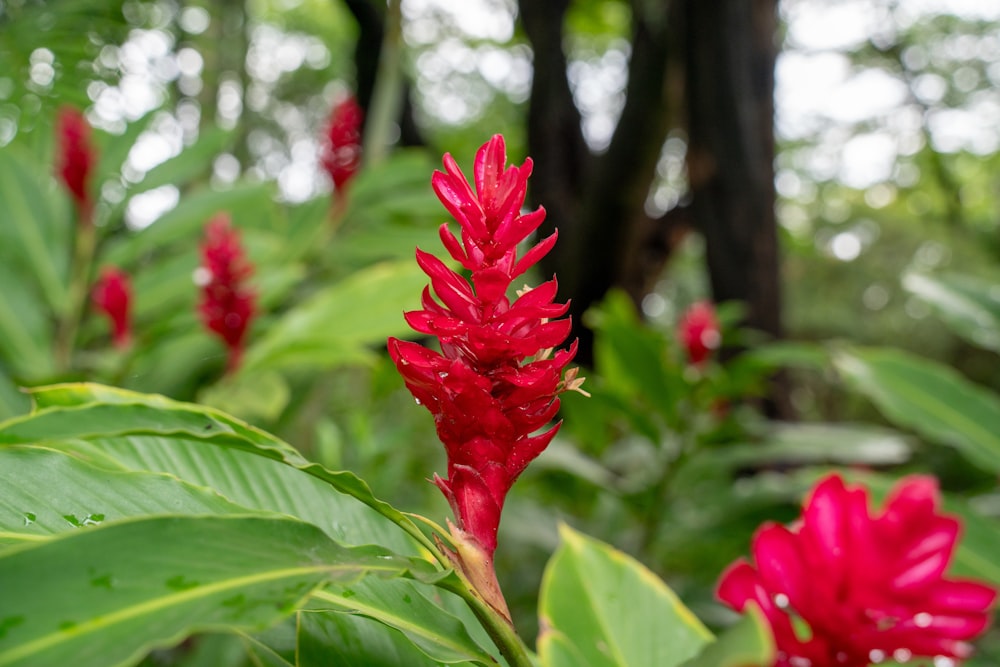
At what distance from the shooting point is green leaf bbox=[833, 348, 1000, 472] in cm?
180

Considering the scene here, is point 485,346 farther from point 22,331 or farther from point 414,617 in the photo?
point 22,331

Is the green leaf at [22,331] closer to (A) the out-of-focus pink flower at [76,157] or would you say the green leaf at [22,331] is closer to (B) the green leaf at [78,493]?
(A) the out-of-focus pink flower at [76,157]

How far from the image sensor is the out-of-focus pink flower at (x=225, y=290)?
1.70 meters

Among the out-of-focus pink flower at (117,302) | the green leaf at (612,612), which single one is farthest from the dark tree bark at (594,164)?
the green leaf at (612,612)

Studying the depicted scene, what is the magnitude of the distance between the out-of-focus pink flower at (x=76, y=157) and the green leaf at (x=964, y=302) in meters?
2.28

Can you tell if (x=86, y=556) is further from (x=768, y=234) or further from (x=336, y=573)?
(x=768, y=234)

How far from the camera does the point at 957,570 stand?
1511 millimetres

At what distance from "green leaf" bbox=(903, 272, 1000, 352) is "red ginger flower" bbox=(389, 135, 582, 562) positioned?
174 cm

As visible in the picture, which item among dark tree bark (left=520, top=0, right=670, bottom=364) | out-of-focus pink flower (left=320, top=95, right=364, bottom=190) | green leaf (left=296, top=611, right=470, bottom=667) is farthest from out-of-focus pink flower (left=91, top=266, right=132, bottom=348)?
dark tree bark (left=520, top=0, right=670, bottom=364)

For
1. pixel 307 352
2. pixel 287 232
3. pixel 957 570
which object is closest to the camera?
pixel 957 570

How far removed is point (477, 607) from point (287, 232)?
2.53 m

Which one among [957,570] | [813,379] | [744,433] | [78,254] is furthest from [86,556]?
[813,379]

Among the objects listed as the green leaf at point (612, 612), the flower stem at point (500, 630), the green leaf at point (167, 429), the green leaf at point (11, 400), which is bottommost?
the green leaf at point (612, 612)

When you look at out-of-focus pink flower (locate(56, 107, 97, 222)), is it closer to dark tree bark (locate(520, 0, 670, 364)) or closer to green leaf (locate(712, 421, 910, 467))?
green leaf (locate(712, 421, 910, 467))
